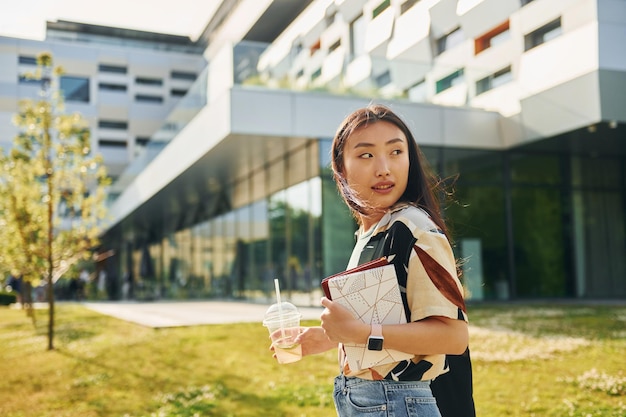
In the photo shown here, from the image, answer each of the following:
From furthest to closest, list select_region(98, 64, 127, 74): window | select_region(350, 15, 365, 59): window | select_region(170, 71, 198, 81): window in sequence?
1. select_region(170, 71, 198, 81): window
2. select_region(98, 64, 127, 74): window
3. select_region(350, 15, 365, 59): window

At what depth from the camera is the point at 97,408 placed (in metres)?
6.46

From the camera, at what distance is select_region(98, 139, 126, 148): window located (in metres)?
50.7

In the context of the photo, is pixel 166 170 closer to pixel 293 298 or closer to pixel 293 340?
pixel 293 298

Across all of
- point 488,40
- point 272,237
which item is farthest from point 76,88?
point 488,40

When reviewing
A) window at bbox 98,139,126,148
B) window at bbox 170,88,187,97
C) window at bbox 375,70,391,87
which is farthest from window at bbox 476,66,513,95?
window at bbox 98,139,126,148

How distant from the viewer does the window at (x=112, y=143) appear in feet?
166

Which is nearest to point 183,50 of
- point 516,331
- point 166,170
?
point 166,170

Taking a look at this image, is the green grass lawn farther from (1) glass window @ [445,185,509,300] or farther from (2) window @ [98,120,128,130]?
(2) window @ [98,120,128,130]

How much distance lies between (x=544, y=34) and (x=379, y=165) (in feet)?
41.6

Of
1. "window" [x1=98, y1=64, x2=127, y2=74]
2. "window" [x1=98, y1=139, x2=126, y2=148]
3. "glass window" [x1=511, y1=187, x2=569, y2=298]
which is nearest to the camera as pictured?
"glass window" [x1=511, y1=187, x2=569, y2=298]

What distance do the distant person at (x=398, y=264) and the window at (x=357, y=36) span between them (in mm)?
8364

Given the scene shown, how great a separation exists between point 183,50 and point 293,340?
56.5 metres

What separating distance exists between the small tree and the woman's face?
1009 cm

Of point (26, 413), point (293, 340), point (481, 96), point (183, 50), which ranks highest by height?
point (183, 50)
